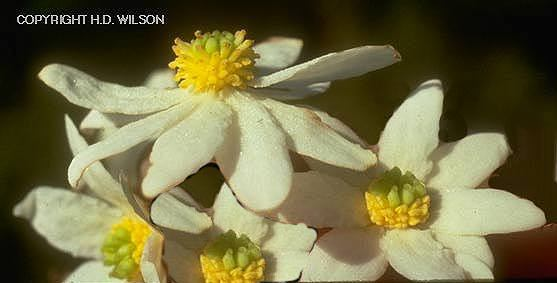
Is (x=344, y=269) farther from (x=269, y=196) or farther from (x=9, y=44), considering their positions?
(x=9, y=44)

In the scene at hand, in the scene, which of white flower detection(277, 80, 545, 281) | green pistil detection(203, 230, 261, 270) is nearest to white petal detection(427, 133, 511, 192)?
white flower detection(277, 80, 545, 281)

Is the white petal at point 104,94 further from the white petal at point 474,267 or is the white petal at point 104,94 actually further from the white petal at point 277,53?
the white petal at point 474,267

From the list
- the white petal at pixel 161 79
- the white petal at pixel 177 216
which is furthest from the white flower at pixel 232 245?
the white petal at pixel 161 79

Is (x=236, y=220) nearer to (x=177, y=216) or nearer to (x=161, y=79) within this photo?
(x=177, y=216)

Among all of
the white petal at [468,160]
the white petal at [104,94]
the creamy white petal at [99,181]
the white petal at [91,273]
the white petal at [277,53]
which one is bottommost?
the white petal at [91,273]

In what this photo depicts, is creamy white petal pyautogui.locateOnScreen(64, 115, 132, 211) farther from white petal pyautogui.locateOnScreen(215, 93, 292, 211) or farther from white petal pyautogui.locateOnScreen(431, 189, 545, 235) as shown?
white petal pyautogui.locateOnScreen(431, 189, 545, 235)

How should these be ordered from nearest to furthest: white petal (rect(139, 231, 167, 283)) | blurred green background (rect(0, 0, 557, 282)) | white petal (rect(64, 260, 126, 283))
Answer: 1. white petal (rect(139, 231, 167, 283))
2. white petal (rect(64, 260, 126, 283))
3. blurred green background (rect(0, 0, 557, 282))

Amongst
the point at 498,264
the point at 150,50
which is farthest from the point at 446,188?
the point at 150,50

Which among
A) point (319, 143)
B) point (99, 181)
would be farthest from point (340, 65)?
point (99, 181)

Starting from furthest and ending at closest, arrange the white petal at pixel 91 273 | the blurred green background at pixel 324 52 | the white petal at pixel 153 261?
the blurred green background at pixel 324 52, the white petal at pixel 91 273, the white petal at pixel 153 261
